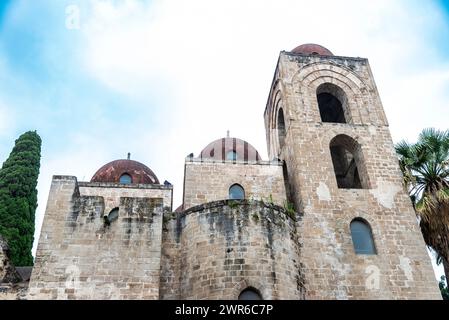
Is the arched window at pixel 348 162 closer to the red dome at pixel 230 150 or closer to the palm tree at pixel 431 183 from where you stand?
the palm tree at pixel 431 183

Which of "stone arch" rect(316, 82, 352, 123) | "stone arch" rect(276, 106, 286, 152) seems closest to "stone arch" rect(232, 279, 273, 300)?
"stone arch" rect(276, 106, 286, 152)

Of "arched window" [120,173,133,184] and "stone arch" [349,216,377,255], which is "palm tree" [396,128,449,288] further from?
"arched window" [120,173,133,184]

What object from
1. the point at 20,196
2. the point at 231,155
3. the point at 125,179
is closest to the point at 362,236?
the point at 231,155

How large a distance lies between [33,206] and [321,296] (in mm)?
20623

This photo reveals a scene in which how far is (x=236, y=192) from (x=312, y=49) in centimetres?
1001

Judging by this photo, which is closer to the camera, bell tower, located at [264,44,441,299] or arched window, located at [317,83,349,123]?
bell tower, located at [264,44,441,299]

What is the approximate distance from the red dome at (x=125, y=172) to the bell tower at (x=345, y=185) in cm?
726

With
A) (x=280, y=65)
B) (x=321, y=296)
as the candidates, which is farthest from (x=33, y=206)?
(x=321, y=296)

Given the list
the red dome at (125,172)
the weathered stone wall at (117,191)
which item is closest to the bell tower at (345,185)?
the weathered stone wall at (117,191)

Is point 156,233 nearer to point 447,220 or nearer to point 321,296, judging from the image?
point 321,296

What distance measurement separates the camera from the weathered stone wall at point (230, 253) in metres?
11.3

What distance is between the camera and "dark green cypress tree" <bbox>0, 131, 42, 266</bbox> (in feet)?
73.8

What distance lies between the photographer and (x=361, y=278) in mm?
12953

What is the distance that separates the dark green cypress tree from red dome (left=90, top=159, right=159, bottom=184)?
6556 mm
